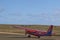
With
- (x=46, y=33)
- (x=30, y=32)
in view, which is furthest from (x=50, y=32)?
(x=30, y=32)

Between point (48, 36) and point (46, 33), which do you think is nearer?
point (46, 33)

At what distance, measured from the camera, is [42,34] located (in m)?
47.1

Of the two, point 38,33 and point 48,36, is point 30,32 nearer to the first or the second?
point 38,33

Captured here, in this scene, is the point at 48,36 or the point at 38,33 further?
the point at 48,36

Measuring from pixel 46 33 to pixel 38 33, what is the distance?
1761 millimetres

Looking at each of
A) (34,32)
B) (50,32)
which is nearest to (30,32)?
(34,32)

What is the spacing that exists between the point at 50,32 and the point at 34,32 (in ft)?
11.5

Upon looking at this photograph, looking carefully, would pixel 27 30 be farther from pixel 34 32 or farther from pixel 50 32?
A: pixel 50 32

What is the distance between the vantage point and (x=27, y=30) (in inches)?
1943

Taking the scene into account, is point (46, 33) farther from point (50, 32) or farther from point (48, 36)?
point (48, 36)

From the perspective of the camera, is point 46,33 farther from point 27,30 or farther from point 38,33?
point 27,30

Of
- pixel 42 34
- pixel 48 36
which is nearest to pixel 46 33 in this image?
pixel 42 34

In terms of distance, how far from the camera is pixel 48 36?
51281mm

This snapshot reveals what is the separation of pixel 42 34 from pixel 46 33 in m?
0.90
